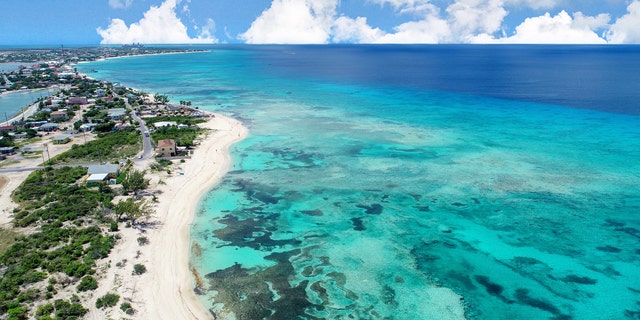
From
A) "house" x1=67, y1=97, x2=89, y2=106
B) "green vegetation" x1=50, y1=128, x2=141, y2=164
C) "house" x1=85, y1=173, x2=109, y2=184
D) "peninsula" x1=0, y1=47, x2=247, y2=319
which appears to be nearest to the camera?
"peninsula" x1=0, y1=47, x2=247, y2=319

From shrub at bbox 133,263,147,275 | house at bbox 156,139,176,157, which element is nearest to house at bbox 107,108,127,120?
house at bbox 156,139,176,157

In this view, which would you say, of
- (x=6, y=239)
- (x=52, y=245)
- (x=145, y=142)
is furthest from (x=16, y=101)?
(x=52, y=245)

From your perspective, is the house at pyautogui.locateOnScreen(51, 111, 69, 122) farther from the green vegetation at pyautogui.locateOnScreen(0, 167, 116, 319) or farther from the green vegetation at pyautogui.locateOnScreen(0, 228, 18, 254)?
the green vegetation at pyautogui.locateOnScreen(0, 228, 18, 254)

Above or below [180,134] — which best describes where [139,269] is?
below

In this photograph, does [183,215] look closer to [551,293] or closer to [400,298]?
[400,298]

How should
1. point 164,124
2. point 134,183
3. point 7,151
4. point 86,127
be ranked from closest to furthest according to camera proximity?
point 134,183, point 7,151, point 86,127, point 164,124

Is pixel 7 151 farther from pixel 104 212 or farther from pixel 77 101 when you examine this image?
pixel 77 101

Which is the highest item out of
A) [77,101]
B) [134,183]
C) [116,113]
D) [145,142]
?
[77,101]
